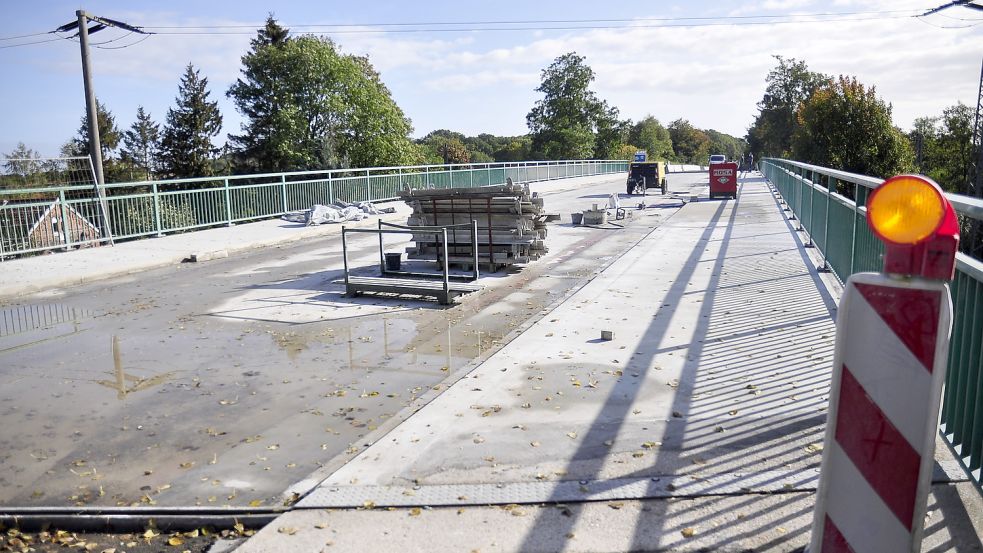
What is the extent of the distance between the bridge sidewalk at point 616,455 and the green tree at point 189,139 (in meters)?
63.6

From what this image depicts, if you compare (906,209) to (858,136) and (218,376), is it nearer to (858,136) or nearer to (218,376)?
(218,376)

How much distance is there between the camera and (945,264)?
2.35m

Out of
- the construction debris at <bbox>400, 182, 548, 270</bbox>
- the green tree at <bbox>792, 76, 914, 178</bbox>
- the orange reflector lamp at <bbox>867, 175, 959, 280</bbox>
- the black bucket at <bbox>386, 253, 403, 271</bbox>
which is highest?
the green tree at <bbox>792, 76, 914, 178</bbox>

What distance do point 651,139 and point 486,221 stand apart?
102960 millimetres

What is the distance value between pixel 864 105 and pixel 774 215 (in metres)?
25.1

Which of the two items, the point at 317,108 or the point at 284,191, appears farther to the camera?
the point at 317,108

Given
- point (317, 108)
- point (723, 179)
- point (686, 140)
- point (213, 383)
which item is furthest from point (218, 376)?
point (686, 140)

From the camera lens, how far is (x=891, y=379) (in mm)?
2492

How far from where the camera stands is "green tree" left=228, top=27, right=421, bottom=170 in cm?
4869

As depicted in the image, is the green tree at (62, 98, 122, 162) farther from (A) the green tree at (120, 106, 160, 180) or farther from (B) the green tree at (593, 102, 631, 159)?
(B) the green tree at (593, 102, 631, 159)

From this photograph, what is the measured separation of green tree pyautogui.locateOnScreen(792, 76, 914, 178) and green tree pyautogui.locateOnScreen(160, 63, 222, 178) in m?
49.3

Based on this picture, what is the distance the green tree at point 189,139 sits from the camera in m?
64.9

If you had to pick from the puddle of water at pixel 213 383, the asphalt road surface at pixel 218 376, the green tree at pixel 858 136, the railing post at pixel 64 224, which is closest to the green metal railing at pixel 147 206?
the railing post at pixel 64 224

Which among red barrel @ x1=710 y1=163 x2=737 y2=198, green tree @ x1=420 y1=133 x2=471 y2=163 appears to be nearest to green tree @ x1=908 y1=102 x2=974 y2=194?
red barrel @ x1=710 y1=163 x2=737 y2=198
